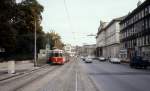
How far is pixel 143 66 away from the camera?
1821 inches

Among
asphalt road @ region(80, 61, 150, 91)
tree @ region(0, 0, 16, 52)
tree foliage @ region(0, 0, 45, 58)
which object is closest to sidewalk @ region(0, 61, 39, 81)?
tree @ region(0, 0, 16, 52)

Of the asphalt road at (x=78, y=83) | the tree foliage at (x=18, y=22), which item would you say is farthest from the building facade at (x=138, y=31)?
the asphalt road at (x=78, y=83)

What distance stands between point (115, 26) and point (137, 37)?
3469cm

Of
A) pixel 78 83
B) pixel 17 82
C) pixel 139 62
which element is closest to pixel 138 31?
pixel 139 62

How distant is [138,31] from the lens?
73.1 metres

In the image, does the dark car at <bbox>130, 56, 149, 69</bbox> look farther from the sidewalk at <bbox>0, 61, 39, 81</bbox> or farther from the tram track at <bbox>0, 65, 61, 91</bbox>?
the tram track at <bbox>0, 65, 61, 91</bbox>

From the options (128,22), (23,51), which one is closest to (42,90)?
(23,51)

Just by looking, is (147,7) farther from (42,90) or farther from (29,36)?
(42,90)

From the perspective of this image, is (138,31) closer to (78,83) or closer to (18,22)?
(18,22)

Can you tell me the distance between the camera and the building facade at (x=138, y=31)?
212 feet

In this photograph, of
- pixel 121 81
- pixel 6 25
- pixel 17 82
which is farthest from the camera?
pixel 6 25

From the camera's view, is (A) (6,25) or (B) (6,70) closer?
(B) (6,70)

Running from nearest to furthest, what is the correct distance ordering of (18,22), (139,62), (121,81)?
(121,81)
(139,62)
(18,22)

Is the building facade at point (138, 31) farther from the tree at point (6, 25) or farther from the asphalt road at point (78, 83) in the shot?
the asphalt road at point (78, 83)
